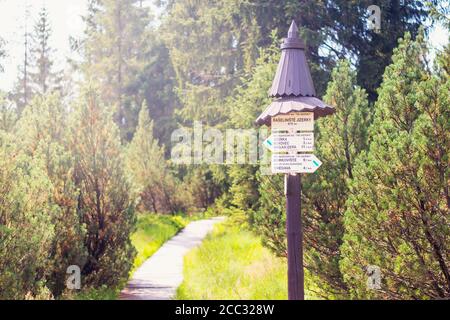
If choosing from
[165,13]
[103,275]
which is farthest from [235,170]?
[165,13]

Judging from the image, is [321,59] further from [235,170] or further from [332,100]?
[332,100]

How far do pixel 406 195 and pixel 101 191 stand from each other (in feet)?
20.2

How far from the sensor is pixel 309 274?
913cm

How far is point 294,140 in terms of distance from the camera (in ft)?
17.8

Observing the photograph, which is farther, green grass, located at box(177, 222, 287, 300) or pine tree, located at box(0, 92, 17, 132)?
pine tree, located at box(0, 92, 17, 132)

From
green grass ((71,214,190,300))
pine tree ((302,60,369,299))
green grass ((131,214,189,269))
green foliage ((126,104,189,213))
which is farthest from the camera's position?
green foliage ((126,104,189,213))

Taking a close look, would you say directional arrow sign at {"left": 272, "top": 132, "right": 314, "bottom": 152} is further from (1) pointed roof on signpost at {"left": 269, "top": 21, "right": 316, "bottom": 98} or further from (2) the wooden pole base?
(1) pointed roof on signpost at {"left": 269, "top": 21, "right": 316, "bottom": 98}

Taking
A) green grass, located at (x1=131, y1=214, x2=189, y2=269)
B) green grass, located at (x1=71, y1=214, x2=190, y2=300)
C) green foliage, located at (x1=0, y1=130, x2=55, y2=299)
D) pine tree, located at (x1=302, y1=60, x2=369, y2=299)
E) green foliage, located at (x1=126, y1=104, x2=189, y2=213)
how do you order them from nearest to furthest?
green foliage, located at (x1=0, y1=130, x2=55, y2=299)
pine tree, located at (x1=302, y1=60, x2=369, y2=299)
green grass, located at (x1=71, y1=214, x2=190, y2=300)
green grass, located at (x1=131, y1=214, x2=189, y2=269)
green foliage, located at (x1=126, y1=104, x2=189, y2=213)

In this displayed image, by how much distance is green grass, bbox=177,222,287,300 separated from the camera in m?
9.61

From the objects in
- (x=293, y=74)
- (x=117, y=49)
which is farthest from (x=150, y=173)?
(x=293, y=74)

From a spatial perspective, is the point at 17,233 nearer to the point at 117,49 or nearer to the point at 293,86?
the point at 293,86

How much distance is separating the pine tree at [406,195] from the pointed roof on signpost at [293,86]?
4.78 feet

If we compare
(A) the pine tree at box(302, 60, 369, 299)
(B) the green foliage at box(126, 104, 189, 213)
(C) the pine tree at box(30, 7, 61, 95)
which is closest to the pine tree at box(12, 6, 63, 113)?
(C) the pine tree at box(30, 7, 61, 95)

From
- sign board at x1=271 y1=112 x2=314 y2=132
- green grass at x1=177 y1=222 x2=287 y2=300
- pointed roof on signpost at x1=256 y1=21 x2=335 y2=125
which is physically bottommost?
green grass at x1=177 y1=222 x2=287 y2=300
